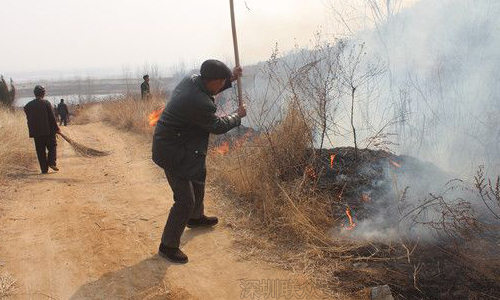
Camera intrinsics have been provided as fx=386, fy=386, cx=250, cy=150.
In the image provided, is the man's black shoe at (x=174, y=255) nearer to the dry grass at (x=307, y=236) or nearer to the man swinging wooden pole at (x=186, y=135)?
the man swinging wooden pole at (x=186, y=135)

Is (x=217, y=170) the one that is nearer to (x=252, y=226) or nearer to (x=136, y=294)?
(x=252, y=226)

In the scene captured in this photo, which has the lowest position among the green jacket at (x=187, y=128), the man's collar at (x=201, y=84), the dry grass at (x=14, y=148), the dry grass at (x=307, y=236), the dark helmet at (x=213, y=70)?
the dry grass at (x=307, y=236)

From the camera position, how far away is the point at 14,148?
26.1ft

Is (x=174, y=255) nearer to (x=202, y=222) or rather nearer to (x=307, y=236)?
(x=202, y=222)

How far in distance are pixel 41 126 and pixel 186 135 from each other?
4.89 meters

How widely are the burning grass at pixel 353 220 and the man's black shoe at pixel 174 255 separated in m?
0.68

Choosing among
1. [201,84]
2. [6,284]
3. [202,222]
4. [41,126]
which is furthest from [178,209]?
[41,126]

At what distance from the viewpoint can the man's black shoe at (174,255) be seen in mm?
3684

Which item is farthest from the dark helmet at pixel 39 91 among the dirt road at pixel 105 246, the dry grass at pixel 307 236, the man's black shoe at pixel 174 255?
the man's black shoe at pixel 174 255

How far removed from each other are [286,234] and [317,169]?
1.26m

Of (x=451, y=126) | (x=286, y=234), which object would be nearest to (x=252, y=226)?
(x=286, y=234)

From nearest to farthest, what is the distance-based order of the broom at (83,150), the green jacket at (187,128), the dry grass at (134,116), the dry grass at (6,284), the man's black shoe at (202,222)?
the dry grass at (6,284) → the green jacket at (187,128) → the man's black shoe at (202,222) → the broom at (83,150) → the dry grass at (134,116)

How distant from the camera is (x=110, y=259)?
3.76 metres

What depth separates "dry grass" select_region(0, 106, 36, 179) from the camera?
7027 mm
